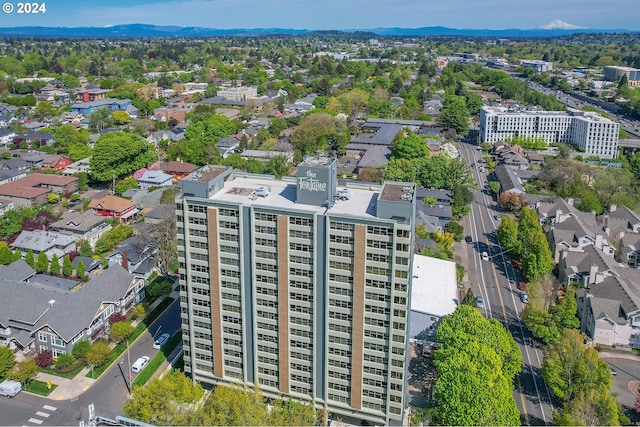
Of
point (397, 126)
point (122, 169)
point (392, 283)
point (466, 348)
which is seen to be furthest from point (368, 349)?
point (397, 126)

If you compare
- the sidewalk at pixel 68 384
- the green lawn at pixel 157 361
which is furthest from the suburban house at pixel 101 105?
the sidewalk at pixel 68 384

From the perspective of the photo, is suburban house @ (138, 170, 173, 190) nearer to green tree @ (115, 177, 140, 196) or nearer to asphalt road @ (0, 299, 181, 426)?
green tree @ (115, 177, 140, 196)

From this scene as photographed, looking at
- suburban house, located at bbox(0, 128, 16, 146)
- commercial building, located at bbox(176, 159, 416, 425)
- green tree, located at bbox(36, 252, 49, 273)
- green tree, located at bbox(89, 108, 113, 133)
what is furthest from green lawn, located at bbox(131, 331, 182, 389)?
green tree, located at bbox(89, 108, 113, 133)

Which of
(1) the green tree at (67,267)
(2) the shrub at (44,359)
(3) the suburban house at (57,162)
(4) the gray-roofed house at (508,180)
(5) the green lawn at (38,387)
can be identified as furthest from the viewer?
(3) the suburban house at (57,162)

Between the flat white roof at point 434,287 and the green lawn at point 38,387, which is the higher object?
the flat white roof at point 434,287

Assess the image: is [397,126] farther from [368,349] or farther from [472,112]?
[368,349]

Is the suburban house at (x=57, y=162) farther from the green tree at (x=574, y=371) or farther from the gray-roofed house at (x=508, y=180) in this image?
the green tree at (x=574, y=371)
